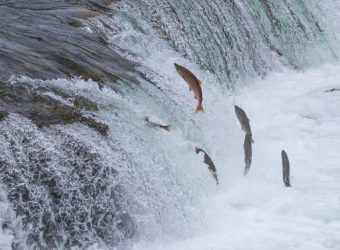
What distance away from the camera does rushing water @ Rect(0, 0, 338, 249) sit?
3.91 m

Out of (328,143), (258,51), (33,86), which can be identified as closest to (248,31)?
(258,51)

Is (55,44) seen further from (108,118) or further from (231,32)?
(231,32)

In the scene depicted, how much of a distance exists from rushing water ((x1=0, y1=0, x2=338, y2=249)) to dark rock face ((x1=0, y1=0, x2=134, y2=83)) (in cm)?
1

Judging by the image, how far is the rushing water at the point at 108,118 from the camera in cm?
391

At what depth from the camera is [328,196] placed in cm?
505

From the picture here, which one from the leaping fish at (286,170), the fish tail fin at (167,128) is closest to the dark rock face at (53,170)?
the fish tail fin at (167,128)

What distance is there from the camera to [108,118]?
4.63 m

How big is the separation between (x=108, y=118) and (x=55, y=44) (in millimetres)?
1438

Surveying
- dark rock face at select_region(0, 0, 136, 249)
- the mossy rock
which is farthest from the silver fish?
the mossy rock

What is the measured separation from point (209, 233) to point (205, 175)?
743 mm

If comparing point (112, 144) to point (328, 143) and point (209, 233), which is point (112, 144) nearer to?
point (209, 233)

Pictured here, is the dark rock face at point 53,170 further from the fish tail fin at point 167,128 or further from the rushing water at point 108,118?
the fish tail fin at point 167,128

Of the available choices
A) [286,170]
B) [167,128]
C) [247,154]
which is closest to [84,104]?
[167,128]

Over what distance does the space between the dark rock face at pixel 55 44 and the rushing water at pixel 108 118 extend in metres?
0.01
